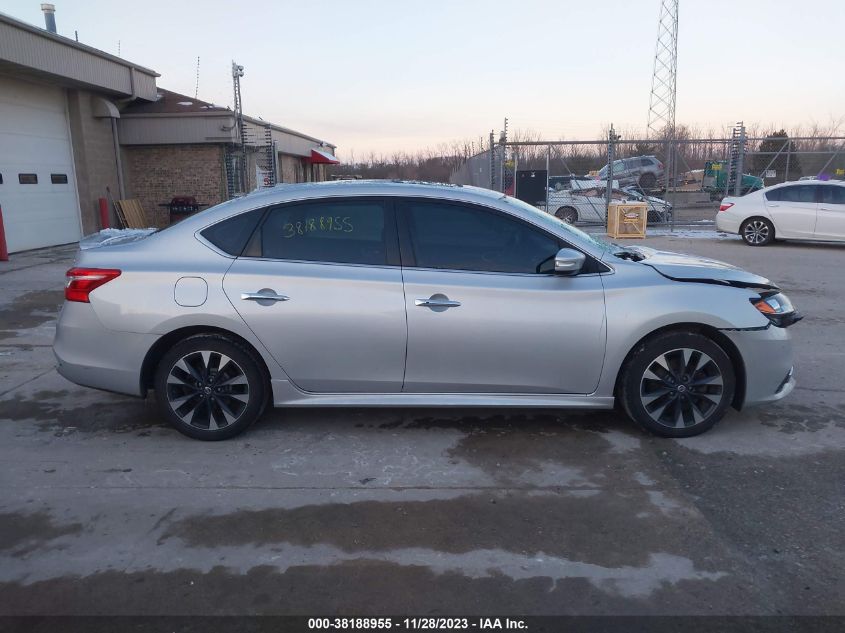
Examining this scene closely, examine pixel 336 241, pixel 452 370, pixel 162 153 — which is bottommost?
pixel 452 370

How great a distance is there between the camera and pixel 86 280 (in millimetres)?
4395

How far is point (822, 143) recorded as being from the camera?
2728 centimetres

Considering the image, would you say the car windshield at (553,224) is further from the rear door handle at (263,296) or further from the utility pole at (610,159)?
the utility pole at (610,159)

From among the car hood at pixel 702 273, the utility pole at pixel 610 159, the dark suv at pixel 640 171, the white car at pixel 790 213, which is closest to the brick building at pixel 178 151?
the utility pole at pixel 610 159

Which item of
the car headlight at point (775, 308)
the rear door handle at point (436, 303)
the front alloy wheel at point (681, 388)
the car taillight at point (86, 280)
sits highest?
the car taillight at point (86, 280)

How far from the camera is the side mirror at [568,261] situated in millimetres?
4133

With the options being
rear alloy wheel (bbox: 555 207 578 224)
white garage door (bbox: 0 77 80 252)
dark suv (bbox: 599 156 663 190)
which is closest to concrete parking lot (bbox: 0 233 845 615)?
white garage door (bbox: 0 77 80 252)

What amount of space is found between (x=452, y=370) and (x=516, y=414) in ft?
2.94

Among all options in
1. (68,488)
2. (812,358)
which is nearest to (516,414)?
(68,488)

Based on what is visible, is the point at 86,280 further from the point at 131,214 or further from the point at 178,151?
the point at 178,151

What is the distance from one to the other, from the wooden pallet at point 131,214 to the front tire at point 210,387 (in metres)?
16.9

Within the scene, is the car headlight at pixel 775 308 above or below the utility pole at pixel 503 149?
below

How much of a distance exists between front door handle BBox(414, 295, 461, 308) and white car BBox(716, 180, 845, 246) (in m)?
13.7

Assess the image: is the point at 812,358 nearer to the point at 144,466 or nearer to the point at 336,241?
the point at 336,241
